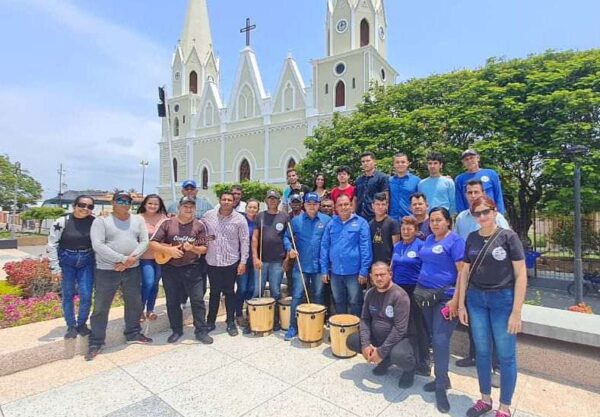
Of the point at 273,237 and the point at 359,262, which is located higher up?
the point at 273,237

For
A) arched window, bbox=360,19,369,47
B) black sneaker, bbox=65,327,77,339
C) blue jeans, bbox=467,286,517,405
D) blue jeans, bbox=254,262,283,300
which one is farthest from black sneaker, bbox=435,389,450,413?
arched window, bbox=360,19,369,47

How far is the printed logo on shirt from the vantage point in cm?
288

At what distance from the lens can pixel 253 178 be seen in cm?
3538

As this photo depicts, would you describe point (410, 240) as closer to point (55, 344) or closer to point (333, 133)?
point (55, 344)

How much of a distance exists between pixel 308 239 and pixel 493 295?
2606 millimetres

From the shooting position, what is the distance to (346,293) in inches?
185

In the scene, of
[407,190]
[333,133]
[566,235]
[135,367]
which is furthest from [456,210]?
[566,235]

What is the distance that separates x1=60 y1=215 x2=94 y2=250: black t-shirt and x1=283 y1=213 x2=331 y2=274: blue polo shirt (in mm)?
2547

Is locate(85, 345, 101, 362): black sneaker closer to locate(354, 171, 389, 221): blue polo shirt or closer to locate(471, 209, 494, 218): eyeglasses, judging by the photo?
locate(354, 171, 389, 221): blue polo shirt

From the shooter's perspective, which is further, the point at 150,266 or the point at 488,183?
the point at 150,266

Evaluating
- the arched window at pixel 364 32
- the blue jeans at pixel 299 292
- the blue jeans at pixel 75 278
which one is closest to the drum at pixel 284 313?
the blue jeans at pixel 299 292

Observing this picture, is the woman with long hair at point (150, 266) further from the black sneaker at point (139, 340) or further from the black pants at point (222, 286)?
the black pants at point (222, 286)

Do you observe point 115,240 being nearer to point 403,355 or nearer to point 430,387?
point 403,355

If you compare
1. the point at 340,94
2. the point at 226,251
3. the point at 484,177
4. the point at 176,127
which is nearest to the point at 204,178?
the point at 176,127
